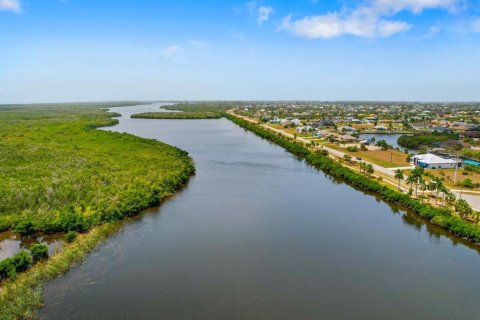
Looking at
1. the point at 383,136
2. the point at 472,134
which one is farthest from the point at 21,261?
the point at 472,134

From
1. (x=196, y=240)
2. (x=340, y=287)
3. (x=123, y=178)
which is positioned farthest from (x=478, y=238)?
(x=123, y=178)

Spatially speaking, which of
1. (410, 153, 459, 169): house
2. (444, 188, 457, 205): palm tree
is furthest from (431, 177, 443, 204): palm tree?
(410, 153, 459, 169): house

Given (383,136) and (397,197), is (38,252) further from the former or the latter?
(383,136)

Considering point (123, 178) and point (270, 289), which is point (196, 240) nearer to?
point (270, 289)

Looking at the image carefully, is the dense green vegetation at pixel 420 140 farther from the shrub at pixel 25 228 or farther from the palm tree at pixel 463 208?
the shrub at pixel 25 228

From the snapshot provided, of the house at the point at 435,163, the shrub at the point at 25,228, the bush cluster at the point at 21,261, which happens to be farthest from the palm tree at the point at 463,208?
the shrub at the point at 25,228

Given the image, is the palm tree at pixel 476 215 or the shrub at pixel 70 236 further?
the palm tree at pixel 476 215

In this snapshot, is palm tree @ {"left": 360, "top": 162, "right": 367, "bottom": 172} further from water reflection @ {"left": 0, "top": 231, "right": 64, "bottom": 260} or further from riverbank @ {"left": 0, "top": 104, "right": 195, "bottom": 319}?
water reflection @ {"left": 0, "top": 231, "right": 64, "bottom": 260}
